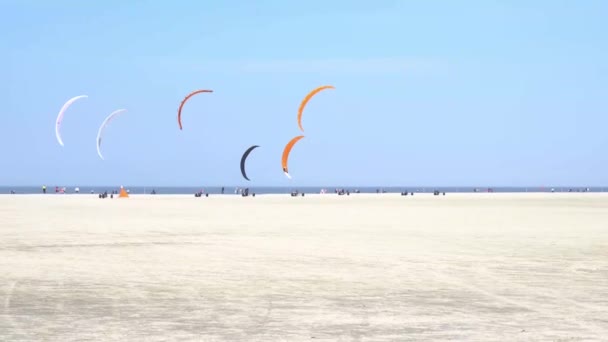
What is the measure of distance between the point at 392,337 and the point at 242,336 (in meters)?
1.57

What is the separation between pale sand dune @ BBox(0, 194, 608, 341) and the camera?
30.5 feet

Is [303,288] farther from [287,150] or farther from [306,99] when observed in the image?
[287,150]

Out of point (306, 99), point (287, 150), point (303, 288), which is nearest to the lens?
point (303, 288)

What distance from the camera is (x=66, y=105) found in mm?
54688

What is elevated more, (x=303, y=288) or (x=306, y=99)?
(x=306, y=99)

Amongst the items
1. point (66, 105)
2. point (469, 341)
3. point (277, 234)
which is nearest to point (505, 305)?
point (469, 341)

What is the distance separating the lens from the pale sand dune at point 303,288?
930 centimetres

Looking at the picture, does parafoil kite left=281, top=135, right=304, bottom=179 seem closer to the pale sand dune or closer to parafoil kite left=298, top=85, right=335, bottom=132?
parafoil kite left=298, top=85, right=335, bottom=132

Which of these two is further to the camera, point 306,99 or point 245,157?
point 245,157

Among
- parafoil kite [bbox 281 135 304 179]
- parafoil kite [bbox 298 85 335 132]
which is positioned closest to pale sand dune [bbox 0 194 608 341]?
parafoil kite [bbox 298 85 335 132]

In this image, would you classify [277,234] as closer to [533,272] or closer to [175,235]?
[175,235]

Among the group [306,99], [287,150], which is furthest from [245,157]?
[306,99]

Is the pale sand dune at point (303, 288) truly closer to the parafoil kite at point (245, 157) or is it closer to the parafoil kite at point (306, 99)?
the parafoil kite at point (306, 99)

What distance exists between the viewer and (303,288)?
12.9 m
